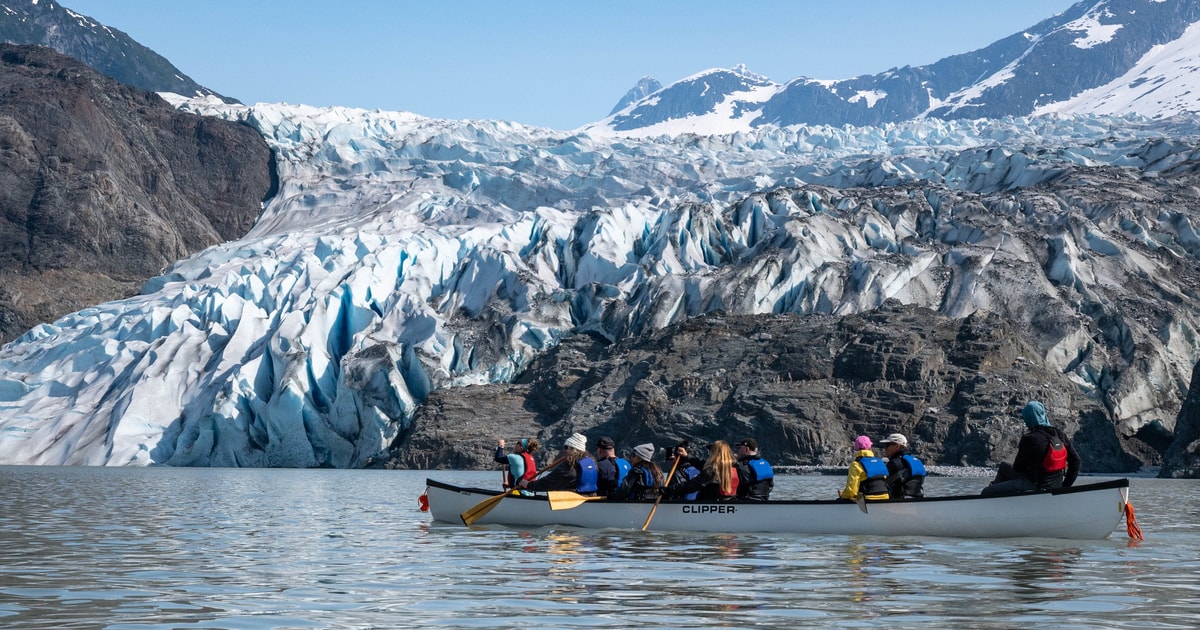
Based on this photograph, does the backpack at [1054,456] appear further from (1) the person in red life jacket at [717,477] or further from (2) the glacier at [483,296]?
(2) the glacier at [483,296]

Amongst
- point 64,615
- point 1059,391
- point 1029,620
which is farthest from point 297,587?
point 1059,391

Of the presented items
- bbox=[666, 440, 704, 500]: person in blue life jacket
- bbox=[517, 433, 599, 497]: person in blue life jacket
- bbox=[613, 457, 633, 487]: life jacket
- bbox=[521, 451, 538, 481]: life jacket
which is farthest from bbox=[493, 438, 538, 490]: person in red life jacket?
bbox=[666, 440, 704, 500]: person in blue life jacket

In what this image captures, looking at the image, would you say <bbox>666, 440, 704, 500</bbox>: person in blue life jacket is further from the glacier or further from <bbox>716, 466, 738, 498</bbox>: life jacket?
the glacier

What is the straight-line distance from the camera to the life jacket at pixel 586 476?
21.0 meters

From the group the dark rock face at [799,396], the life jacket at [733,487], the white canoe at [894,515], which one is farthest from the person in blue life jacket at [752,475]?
the dark rock face at [799,396]

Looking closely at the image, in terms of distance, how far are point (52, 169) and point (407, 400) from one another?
6202 cm

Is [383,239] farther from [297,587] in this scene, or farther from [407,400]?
[297,587]

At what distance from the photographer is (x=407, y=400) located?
73.8 meters

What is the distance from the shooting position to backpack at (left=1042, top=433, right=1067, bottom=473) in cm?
1752

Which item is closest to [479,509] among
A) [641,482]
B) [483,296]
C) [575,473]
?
[575,473]

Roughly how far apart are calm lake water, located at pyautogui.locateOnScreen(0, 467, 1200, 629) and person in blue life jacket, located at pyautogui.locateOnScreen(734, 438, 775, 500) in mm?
1015

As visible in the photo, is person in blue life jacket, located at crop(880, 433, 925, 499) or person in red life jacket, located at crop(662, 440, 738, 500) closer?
person in blue life jacket, located at crop(880, 433, 925, 499)

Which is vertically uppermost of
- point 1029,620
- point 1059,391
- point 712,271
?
point 712,271

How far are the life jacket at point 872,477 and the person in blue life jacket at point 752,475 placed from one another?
1842mm
